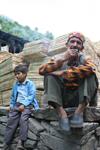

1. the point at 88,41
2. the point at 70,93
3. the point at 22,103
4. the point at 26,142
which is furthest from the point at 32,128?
the point at 88,41

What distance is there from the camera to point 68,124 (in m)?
1.51

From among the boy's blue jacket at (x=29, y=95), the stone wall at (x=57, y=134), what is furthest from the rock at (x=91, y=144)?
the boy's blue jacket at (x=29, y=95)

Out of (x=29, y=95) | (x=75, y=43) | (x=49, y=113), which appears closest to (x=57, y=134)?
(x=49, y=113)

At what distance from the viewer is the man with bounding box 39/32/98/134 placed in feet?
5.10

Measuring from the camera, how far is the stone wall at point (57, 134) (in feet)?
5.30

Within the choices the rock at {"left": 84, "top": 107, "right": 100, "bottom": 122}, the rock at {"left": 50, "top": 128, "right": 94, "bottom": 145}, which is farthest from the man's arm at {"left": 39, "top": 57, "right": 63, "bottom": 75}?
the rock at {"left": 50, "top": 128, "right": 94, "bottom": 145}

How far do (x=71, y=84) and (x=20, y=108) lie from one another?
106 centimetres

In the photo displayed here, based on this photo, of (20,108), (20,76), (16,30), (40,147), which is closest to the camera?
(40,147)

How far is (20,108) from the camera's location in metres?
2.38

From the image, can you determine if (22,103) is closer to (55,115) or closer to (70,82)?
(55,115)

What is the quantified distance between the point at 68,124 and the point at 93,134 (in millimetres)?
576

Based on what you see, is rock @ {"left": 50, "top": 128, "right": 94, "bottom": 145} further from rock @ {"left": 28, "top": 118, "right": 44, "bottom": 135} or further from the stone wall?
rock @ {"left": 28, "top": 118, "right": 44, "bottom": 135}

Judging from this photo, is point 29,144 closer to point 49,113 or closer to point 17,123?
point 17,123

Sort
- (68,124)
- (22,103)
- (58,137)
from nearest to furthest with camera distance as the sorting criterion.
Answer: (68,124) → (58,137) → (22,103)
